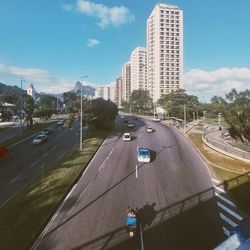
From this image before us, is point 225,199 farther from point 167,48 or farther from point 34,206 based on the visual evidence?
point 167,48

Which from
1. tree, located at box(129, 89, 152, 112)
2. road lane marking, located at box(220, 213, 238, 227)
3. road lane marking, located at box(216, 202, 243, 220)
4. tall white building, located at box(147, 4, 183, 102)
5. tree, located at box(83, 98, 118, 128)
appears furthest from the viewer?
tall white building, located at box(147, 4, 183, 102)

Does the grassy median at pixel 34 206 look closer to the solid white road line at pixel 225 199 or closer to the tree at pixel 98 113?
the solid white road line at pixel 225 199

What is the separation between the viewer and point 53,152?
Answer: 4572 cm

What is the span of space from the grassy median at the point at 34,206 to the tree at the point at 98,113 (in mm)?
25411

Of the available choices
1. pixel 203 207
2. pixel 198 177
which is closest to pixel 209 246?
pixel 203 207

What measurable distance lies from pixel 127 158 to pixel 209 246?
23.4m

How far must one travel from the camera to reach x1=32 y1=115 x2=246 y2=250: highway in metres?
17.5

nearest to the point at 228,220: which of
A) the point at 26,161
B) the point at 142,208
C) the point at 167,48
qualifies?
the point at 142,208

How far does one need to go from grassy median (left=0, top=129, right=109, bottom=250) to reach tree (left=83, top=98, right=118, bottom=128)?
2541 centimetres

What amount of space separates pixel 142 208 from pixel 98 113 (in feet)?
141

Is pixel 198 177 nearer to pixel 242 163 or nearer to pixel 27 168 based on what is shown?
pixel 242 163

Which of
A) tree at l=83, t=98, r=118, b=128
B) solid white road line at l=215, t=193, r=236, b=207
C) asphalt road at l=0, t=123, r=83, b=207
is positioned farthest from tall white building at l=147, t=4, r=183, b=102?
solid white road line at l=215, t=193, r=236, b=207

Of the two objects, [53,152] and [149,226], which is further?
[53,152]

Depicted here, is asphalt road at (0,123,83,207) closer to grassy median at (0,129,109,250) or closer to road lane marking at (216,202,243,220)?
grassy median at (0,129,109,250)
